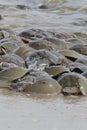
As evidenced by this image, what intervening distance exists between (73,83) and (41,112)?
0.90 metres

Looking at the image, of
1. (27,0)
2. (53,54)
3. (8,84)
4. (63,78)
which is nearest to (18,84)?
(8,84)

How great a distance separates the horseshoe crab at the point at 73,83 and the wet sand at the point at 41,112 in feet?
0.36

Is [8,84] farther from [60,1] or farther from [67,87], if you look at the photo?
[60,1]

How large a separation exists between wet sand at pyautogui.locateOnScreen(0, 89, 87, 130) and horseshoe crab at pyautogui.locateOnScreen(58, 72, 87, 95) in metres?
0.11

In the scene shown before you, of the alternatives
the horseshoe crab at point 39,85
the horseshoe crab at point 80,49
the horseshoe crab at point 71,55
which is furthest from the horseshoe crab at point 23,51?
the horseshoe crab at point 39,85

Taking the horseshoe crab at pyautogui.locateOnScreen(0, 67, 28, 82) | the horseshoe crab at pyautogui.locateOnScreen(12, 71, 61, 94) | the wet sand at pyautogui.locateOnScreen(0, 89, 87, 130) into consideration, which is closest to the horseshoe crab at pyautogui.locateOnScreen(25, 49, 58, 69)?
the horseshoe crab at pyautogui.locateOnScreen(0, 67, 28, 82)

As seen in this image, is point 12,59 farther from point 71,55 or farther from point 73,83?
point 73,83

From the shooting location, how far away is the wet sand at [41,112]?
3.71 m

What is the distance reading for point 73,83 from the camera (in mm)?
4922

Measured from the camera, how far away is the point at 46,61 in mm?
5727

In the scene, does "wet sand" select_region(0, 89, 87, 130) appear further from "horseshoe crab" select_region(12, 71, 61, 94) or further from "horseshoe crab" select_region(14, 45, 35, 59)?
"horseshoe crab" select_region(14, 45, 35, 59)

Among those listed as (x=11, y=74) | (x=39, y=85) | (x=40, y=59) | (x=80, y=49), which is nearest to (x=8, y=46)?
(x=40, y=59)

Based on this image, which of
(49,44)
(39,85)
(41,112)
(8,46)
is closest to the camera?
(41,112)

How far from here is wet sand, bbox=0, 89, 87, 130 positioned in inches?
146
